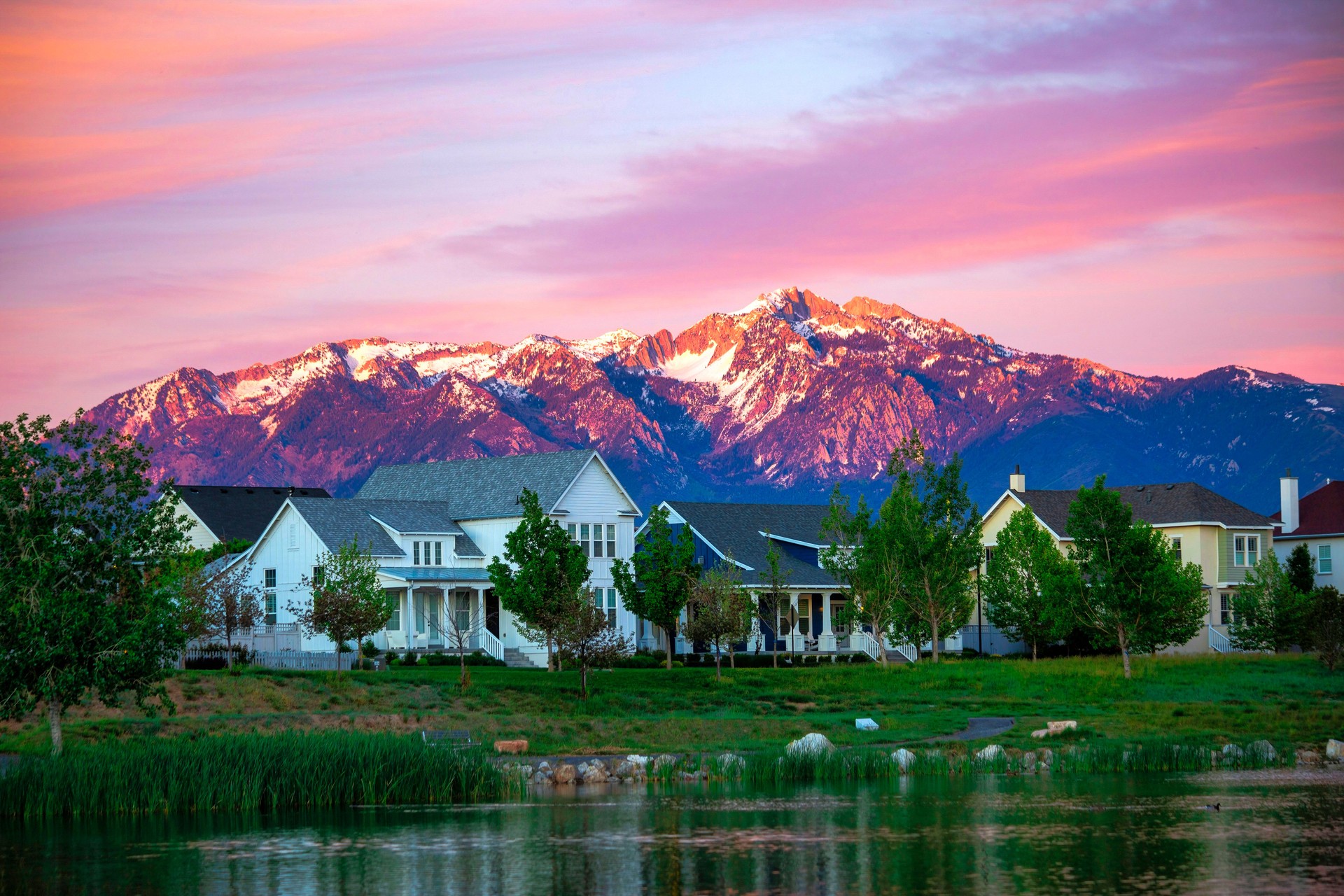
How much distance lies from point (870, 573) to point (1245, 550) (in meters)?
26.6

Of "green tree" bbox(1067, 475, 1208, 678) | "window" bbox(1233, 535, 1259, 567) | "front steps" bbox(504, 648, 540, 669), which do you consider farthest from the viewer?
"window" bbox(1233, 535, 1259, 567)

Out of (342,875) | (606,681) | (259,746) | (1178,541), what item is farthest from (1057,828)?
(1178,541)

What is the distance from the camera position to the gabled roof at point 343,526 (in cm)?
6612

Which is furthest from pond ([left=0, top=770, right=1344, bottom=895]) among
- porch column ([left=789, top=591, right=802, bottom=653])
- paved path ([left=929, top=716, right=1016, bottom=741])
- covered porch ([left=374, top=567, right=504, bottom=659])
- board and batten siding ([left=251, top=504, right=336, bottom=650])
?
porch column ([left=789, top=591, right=802, bottom=653])

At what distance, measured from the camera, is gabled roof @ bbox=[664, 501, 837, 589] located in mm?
76681

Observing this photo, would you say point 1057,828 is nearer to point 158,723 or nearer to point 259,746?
point 259,746

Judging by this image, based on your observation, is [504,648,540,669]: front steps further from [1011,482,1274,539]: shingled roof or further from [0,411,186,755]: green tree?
[0,411,186,755]: green tree

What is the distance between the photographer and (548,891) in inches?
872

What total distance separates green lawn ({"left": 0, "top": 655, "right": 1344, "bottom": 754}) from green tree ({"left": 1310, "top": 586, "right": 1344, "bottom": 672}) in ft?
3.63

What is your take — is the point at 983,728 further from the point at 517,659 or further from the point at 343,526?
the point at 343,526

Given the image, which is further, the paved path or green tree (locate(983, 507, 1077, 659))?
green tree (locate(983, 507, 1077, 659))

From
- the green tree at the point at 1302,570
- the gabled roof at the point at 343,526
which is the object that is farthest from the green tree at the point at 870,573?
the green tree at the point at 1302,570

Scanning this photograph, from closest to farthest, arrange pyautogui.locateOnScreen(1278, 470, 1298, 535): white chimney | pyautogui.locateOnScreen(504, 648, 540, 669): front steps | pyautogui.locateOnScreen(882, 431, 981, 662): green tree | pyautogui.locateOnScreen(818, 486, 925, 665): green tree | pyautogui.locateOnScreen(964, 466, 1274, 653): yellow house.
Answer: pyautogui.locateOnScreen(818, 486, 925, 665): green tree
pyautogui.locateOnScreen(882, 431, 981, 662): green tree
pyautogui.locateOnScreen(504, 648, 540, 669): front steps
pyautogui.locateOnScreen(964, 466, 1274, 653): yellow house
pyautogui.locateOnScreen(1278, 470, 1298, 535): white chimney

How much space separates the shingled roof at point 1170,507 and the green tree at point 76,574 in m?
53.3
